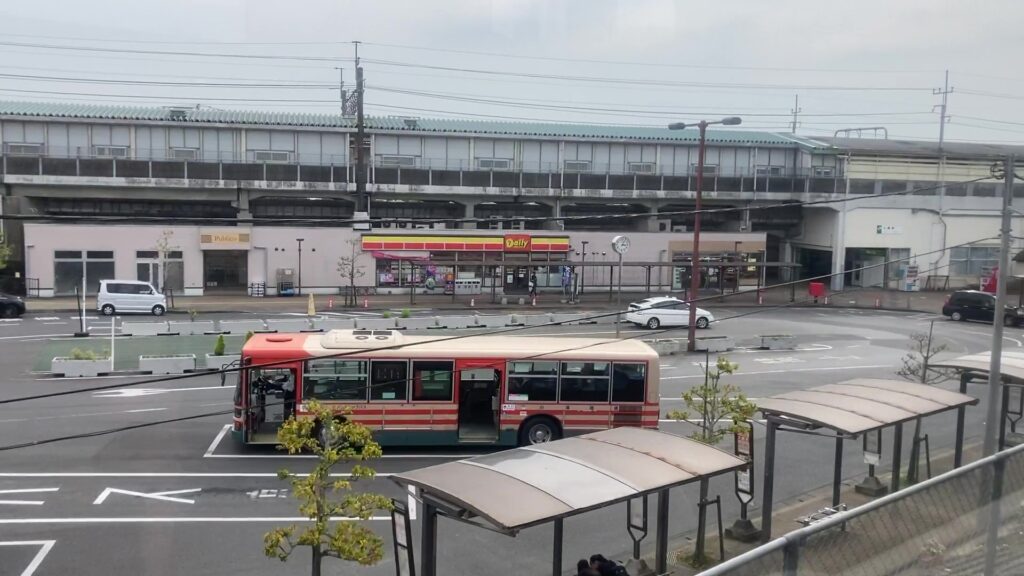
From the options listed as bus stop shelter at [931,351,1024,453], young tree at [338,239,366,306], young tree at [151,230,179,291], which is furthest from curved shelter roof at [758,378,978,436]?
young tree at [151,230,179,291]

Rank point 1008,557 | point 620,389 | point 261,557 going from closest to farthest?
point 1008,557, point 261,557, point 620,389

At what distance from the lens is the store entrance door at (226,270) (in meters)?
38.2

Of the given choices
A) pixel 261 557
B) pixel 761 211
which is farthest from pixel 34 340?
pixel 761 211

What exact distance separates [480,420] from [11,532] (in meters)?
6.76

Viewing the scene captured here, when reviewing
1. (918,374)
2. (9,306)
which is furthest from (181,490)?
(9,306)

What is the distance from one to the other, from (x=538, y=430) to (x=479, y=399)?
1099 mm

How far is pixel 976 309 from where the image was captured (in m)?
29.5

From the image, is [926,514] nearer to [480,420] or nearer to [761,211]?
[480,420]

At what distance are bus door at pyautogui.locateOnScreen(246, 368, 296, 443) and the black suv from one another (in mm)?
25054

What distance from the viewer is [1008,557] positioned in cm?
417

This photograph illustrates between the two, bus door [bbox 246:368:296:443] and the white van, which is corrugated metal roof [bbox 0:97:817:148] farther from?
bus door [bbox 246:368:296:443]

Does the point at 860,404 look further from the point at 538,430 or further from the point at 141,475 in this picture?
the point at 141,475

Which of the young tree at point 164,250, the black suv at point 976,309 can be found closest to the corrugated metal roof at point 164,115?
the young tree at point 164,250

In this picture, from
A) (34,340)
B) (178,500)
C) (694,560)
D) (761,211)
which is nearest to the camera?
(694,560)
